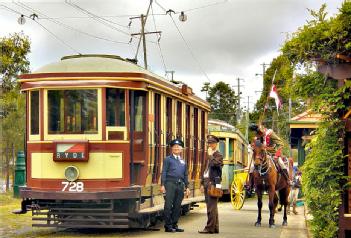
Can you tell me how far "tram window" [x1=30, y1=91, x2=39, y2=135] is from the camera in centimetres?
1342

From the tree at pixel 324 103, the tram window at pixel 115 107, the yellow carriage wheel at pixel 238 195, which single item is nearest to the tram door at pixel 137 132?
the tram window at pixel 115 107

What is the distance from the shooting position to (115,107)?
1323 cm

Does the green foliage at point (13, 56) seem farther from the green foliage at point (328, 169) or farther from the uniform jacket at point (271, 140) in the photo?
the green foliage at point (328, 169)

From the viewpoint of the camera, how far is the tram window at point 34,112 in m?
13.4

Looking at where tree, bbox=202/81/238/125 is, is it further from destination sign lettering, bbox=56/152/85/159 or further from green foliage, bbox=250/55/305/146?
destination sign lettering, bbox=56/152/85/159

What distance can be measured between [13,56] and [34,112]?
13.6 meters

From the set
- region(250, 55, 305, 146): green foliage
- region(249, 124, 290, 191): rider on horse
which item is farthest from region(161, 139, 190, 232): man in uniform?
region(249, 124, 290, 191): rider on horse

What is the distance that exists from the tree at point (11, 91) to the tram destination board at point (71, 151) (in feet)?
41.4

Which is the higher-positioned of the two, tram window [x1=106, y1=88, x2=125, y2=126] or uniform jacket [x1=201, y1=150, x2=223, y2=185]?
tram window [x1=106, y1=88, x2=125, y2=126]

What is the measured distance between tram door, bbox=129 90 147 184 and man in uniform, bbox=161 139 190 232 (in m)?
0.67

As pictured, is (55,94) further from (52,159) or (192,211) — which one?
(192,211)

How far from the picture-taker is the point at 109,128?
13.1 m

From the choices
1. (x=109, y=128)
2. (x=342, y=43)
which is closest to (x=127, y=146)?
(x=109, y=128)

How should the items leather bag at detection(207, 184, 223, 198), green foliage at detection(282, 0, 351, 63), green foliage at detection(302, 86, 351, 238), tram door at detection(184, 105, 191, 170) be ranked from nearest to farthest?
green foliage at detection(282, 0, 351, 63), green foliage at detection(302, 86, 351, 238), leather bag at detection(207, 184, 223, 198), tram door at detection(184, 105, 191, 170)
